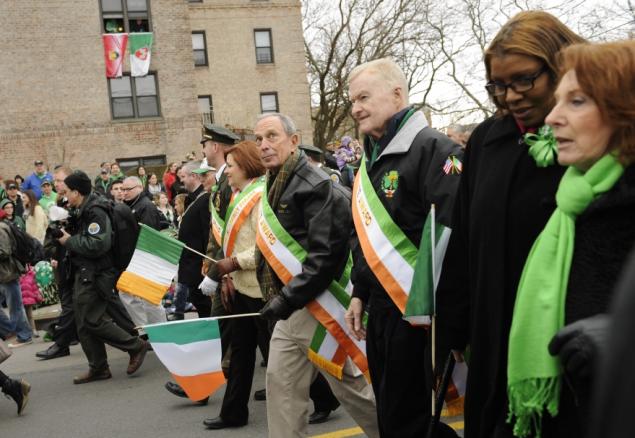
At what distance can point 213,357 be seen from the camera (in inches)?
216

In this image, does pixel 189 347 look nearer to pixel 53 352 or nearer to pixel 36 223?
pixel 53 352

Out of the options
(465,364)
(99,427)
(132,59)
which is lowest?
(99,427)

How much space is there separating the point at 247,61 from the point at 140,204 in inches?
1057

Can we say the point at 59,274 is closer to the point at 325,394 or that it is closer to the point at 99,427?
the point at 99,427

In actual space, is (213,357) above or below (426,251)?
below

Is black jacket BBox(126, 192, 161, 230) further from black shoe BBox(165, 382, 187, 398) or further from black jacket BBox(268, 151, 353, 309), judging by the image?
black jacket BBox(268, 151, 353, 309)

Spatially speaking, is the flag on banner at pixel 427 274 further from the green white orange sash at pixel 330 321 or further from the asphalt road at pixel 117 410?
the asphalt road at pixel 117 410

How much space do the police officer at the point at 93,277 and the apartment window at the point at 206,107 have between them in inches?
1072

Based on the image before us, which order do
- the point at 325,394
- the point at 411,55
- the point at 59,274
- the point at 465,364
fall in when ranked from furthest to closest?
the point at 411,55, the point at 59,274, the point at 325,394, the point at 465,364

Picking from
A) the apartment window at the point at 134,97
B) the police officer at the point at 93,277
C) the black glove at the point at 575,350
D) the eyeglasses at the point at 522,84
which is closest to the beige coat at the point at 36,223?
→ the police officer at the point at 93,277

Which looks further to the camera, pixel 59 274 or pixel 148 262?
pixel 59 274

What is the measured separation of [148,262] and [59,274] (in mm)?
2770

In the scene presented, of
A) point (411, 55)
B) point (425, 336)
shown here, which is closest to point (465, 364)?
point (425, 336)

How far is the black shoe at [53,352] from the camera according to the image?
905 centimetres
